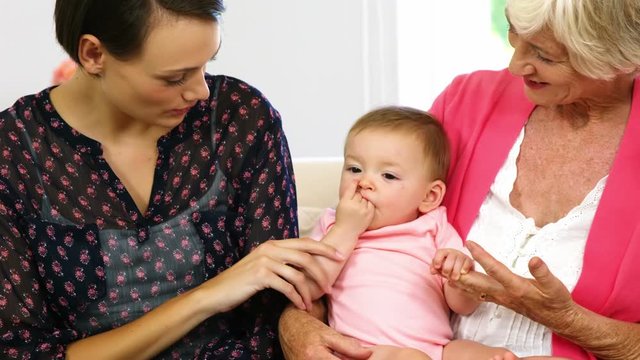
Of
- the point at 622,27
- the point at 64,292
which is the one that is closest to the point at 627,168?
the point at 622,27

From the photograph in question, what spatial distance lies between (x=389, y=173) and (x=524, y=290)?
1.33 feet

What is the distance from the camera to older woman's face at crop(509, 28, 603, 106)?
73.5 inches

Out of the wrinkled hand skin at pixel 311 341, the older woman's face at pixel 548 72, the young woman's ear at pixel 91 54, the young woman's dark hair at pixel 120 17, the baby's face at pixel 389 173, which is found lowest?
the wrinkled hand skin at pixel 311 341

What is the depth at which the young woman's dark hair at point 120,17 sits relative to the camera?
1.82m

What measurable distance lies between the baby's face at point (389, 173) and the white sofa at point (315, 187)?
2.01 ft

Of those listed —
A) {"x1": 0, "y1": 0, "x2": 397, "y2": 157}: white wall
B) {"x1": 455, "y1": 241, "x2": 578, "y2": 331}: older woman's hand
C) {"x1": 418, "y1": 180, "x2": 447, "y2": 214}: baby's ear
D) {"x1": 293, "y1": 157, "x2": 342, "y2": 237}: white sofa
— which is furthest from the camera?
{"x1": 0, "y1": 0, "x2": 397, "y2": 157}: white wall

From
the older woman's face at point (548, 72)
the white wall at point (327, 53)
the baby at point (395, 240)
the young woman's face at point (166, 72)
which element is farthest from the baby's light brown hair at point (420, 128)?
the white wall at point (327, 53)

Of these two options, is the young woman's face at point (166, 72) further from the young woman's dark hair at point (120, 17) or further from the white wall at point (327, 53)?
the white wall at point (327, 53)

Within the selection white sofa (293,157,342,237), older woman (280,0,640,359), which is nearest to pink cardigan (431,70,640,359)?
older woman (280,0,640,359)

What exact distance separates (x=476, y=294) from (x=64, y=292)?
86 cm

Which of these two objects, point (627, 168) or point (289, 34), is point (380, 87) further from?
point (627, 168)

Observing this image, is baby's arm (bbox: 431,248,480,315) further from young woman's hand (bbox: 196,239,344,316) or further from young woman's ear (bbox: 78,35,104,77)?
young woman's ear (bbox: 78,35,104,77)

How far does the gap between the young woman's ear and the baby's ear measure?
753mm

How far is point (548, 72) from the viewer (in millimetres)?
1894
